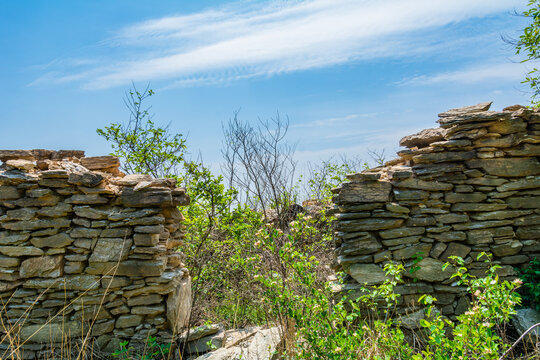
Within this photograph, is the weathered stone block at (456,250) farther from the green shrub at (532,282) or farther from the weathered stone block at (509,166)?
the weathered stone block at (509,166)

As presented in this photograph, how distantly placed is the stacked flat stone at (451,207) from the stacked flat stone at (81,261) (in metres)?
2.47

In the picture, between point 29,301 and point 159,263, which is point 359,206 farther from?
point 29,301

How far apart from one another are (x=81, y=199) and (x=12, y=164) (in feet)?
3.39

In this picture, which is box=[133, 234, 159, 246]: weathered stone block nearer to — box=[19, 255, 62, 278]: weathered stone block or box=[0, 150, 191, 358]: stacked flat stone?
box=[0, 150, 191, 358]: stacked flat stone

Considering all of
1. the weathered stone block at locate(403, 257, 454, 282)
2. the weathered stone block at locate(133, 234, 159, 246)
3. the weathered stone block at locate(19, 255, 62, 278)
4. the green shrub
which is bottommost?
the green shrub

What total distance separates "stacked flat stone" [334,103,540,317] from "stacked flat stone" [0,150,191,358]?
8.12ft

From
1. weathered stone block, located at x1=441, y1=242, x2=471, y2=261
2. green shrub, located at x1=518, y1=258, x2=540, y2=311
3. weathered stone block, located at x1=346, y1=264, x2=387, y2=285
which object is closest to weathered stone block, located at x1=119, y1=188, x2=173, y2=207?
weathered stone block, located at x1=346, y1=264, x2=387, y2=285

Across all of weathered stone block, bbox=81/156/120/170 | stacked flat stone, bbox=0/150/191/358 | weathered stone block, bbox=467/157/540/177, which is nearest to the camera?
stacked flat stone, bbox=0/150/191/358

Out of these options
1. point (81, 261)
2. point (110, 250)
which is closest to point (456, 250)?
point (110, 250)

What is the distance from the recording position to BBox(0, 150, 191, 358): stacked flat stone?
4754 millimetres

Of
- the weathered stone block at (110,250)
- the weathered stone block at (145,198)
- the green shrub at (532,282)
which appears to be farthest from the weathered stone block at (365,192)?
the weathered stone block at (110,250)

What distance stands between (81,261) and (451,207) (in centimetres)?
491

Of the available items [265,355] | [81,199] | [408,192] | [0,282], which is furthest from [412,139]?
[0,282]

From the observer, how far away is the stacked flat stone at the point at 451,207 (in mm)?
4934
